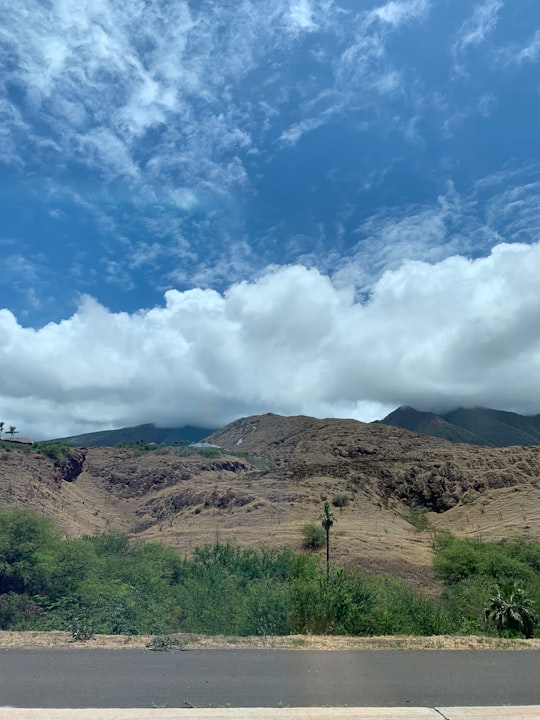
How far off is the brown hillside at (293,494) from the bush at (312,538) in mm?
1218

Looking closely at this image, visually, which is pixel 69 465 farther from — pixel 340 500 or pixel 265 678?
pixel 265 678

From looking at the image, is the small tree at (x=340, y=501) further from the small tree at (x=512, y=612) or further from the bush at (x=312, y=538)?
the small tree at (x=512, y=612)

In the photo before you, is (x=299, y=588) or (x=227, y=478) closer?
(x=299, y=588)

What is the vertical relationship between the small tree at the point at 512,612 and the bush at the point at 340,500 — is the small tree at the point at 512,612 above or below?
below

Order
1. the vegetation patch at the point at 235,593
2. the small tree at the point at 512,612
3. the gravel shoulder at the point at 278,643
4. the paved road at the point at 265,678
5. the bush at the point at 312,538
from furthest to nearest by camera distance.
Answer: the bush at the point at 312,538 < the small tree at the point at 512,612 < the vegetation patch at the point at 235,593 < the gravel shoulder at the point at 278,643 < the paved road at the point at 265,678

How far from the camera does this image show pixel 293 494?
87750 mm

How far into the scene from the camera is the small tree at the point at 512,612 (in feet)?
57.1

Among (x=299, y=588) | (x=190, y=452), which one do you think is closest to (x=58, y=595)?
(x=299, y=588)

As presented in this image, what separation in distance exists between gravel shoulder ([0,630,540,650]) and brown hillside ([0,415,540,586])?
130 ft

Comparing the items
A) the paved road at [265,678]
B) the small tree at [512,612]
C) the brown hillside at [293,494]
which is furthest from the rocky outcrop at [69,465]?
the paved road at [265,678]

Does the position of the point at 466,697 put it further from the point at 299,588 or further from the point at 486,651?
the point at 299,588

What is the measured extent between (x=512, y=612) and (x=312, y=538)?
1689 inches

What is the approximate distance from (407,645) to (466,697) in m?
3.26

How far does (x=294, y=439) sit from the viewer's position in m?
143
